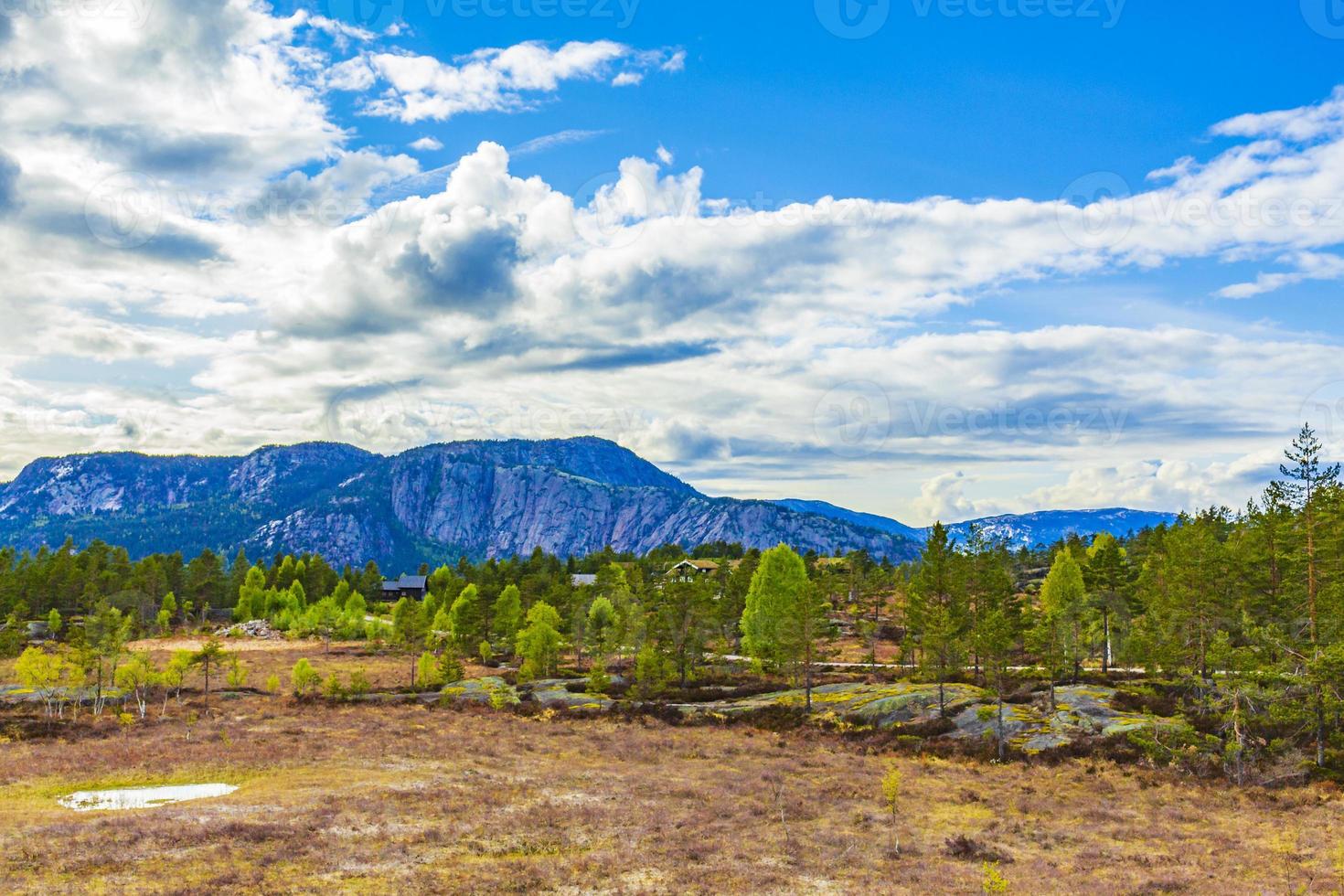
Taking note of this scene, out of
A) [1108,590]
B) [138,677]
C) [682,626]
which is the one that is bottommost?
[138,677]

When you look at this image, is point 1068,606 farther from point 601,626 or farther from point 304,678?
point 304,678

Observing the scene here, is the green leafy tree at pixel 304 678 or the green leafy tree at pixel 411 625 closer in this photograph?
the green leafy tree at pixel 304 678

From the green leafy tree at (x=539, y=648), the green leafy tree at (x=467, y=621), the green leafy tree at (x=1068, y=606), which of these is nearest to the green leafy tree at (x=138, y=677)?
the green leafy tree at (x=539, y=648)

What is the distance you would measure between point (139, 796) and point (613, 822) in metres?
23.3

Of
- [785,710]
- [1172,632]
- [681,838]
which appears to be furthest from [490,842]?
[1172,632]

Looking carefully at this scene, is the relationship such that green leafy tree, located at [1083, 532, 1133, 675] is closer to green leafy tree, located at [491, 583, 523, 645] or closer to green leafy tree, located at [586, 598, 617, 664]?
green leafy tree, located at [586, 598, 617, 664]

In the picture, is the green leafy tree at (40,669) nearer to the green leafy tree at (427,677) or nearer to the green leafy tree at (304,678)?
the green leafy tree at (304,678)

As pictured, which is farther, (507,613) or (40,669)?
(507,613)

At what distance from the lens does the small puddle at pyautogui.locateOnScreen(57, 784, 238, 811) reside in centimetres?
3572

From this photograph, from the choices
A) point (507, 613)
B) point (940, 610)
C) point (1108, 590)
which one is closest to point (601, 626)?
point (507, 613)

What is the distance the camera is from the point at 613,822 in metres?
33.8

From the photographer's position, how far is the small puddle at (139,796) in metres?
35.7

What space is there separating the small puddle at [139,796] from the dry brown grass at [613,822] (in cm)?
119

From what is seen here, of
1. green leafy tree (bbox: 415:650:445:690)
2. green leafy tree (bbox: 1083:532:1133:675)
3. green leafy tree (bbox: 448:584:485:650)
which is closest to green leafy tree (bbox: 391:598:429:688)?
green leafy tree (bbox: 415:650:445:690)
